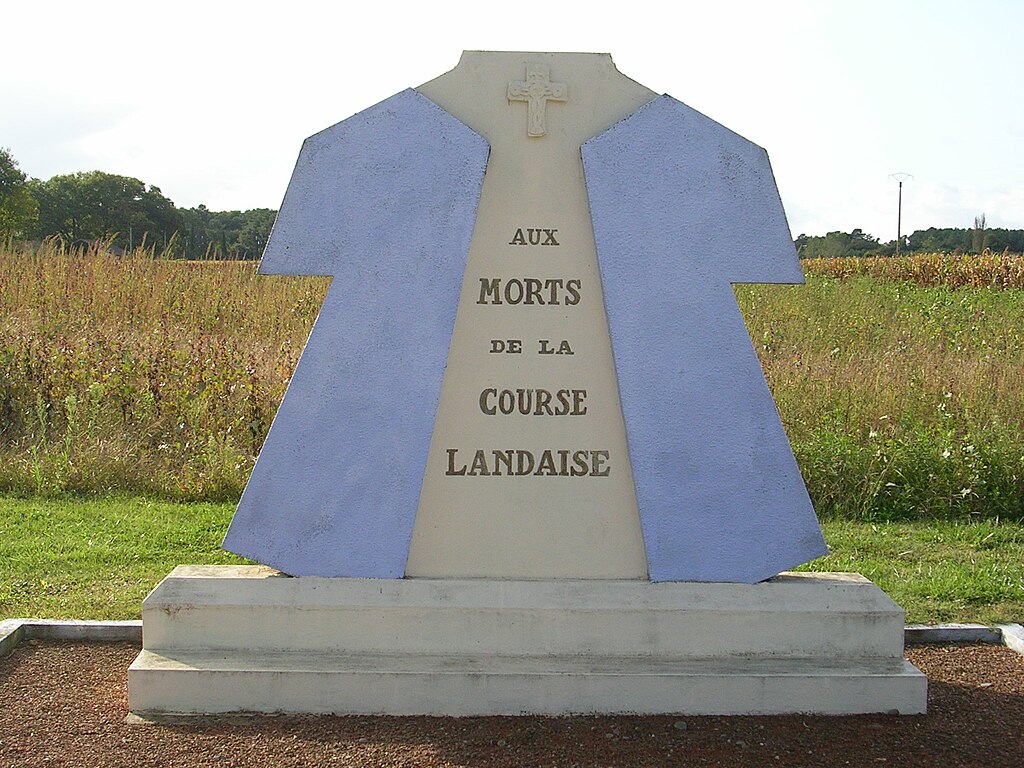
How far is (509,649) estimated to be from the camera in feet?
12.6

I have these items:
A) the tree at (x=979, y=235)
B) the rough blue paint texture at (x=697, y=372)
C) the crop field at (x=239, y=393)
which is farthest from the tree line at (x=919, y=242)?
the rough blue paint texture at (x=697, y=372)

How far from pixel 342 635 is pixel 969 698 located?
2318 millimetres

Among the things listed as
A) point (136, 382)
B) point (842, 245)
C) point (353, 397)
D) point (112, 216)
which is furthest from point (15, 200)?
point (353, 397)

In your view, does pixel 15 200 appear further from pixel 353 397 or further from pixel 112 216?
pixel 353 397

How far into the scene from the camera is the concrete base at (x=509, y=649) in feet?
12.3

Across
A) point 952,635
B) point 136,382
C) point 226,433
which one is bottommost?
point 952,635

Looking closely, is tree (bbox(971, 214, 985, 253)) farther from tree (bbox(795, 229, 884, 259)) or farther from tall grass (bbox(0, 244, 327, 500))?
tall grass (bbox(0, 244, 327, 500))

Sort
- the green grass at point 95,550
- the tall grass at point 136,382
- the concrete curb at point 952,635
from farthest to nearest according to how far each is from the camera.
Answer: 1. the tall grass at point 136,382
2. the green grass at point 95,550
3. the concrete curb at point 952,635

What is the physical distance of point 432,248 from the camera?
3949 millimetres

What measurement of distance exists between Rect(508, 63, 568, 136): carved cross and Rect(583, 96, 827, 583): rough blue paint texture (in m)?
0.23

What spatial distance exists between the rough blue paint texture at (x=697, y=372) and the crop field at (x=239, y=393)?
3.41 meters

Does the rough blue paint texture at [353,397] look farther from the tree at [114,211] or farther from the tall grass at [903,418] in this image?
the tree at [114,211]

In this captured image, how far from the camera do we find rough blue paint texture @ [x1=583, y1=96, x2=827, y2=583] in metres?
3.95

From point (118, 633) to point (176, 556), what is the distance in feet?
4.59
